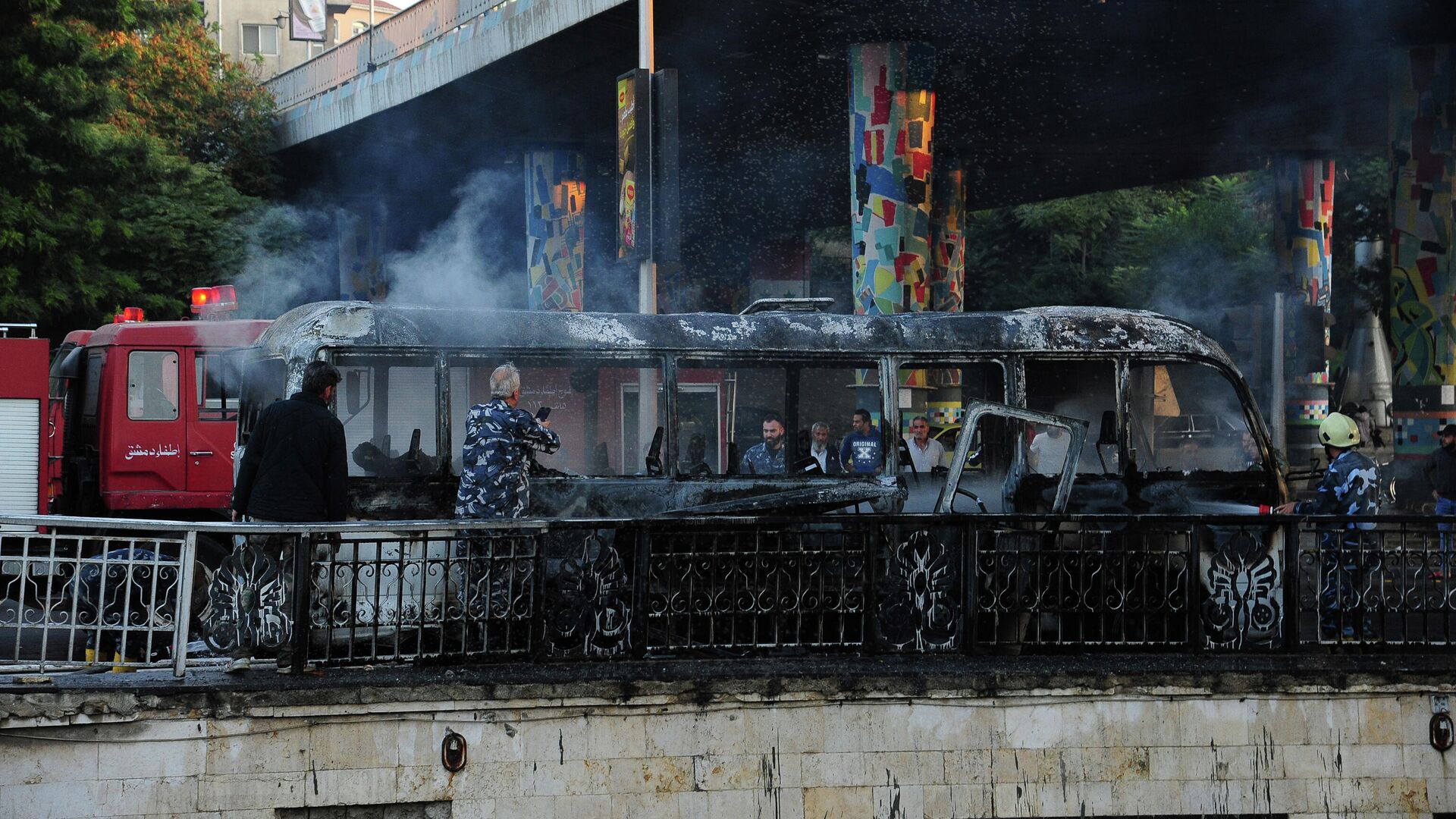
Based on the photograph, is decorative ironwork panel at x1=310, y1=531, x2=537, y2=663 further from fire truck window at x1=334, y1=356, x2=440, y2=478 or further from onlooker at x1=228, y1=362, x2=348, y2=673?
fire truck window at x1=334, y1=356, x2=440, y2=478

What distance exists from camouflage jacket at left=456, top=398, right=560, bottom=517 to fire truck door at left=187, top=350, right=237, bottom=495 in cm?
712

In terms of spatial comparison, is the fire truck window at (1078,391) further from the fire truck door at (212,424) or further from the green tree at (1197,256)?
the green tree at (1197,256)

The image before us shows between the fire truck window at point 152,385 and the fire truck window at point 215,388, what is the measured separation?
23cm

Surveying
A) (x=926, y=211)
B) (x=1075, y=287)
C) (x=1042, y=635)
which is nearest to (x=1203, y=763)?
(x=1042, y=635)

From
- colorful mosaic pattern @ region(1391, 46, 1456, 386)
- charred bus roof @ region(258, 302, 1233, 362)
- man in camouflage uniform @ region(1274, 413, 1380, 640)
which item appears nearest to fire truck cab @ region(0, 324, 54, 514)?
charred bus roof @ region(258, 302, 1233, 362)

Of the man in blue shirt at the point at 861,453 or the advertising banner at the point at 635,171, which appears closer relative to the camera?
the man in blue shirt at the point at 861,453

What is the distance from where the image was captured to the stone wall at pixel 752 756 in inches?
279

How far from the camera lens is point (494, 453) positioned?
347 inches

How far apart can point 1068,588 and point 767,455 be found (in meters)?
2.59

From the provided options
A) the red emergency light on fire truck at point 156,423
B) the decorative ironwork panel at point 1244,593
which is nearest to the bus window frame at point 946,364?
the decorative ironwork panel at point 1244,593

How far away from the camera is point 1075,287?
4678cm

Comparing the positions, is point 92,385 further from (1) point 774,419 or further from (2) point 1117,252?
(2) point 1117,252

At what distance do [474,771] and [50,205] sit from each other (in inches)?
711

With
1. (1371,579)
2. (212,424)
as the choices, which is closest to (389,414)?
(1371,579)
